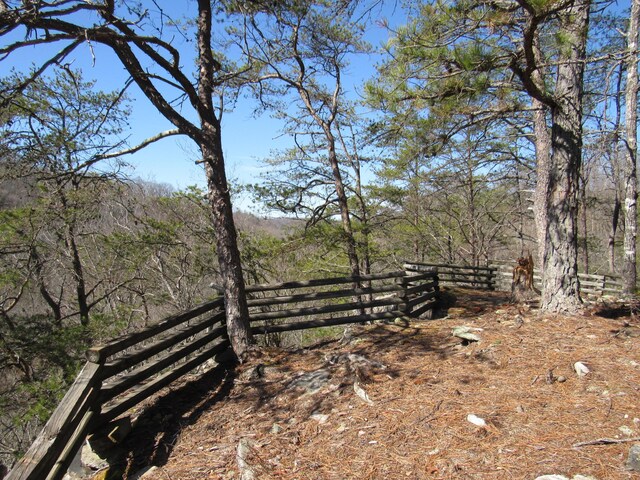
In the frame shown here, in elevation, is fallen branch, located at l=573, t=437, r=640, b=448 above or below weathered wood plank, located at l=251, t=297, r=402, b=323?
below

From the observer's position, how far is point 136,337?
379 centimetres

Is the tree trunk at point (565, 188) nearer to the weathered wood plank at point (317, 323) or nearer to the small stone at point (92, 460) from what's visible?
the weathered wood plank at point (317, 323)

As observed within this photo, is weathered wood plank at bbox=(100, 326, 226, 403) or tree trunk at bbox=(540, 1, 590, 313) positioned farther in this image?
tree trunk at bbox=(540, 1, 590, 313)

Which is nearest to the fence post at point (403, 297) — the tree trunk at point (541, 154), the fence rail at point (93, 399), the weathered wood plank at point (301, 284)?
the weathered wood plank at point (301, 284)

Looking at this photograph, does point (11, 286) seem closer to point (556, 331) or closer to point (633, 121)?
point (556, 331)

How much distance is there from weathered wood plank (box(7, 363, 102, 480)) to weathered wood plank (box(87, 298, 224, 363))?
0.38 feet

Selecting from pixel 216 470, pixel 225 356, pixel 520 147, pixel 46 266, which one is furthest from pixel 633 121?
pixel 46 266

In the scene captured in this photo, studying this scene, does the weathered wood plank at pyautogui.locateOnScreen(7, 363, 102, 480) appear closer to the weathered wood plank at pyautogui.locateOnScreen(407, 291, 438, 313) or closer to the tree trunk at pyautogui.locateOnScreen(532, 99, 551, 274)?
the weathered wood plank at pyautogui.locateOnScreen(407, 291, 438, 313)

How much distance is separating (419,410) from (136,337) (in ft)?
9.62

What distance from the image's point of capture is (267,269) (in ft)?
44.0

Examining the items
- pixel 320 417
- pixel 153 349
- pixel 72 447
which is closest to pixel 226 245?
pixel 153 349

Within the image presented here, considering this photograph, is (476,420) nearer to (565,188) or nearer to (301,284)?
(301,284)

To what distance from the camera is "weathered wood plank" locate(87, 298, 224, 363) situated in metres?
A: 3.31

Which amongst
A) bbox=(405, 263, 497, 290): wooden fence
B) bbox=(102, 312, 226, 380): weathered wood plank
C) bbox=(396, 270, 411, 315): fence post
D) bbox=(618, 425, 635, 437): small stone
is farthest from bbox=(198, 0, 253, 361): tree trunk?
bbox=(405, 263, 497, 290): wooden fence
